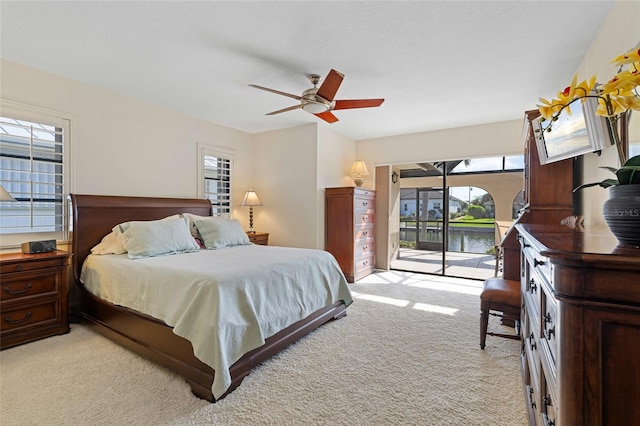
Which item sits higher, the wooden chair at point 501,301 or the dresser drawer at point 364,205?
the dresser drawer at point 364,205

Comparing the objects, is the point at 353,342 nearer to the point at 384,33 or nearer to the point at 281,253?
the point at 281,253

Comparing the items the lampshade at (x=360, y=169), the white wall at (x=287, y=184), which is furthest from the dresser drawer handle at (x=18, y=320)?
the lampshade at (x=360, y=169)

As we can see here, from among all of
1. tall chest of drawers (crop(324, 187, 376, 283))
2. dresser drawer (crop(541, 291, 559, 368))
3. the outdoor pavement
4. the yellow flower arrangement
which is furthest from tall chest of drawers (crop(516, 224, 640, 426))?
the outdoor pavement

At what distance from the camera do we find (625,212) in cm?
85

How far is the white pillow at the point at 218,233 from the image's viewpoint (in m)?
3.44

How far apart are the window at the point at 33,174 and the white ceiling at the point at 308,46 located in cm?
58

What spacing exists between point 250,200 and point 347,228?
1.70 m

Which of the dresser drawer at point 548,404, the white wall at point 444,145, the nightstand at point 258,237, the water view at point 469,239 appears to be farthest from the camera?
the water view at point 469,239

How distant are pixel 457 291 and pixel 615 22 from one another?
10.7ft

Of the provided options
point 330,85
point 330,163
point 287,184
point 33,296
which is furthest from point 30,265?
point 330,163

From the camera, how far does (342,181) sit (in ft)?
17.4

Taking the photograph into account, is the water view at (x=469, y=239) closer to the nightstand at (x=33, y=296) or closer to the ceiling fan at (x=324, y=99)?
the ceiling fan at (x=324, y=99)

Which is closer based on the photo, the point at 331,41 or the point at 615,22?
the point at 615,22

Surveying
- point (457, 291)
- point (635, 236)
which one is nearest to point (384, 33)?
point (635, 236)
